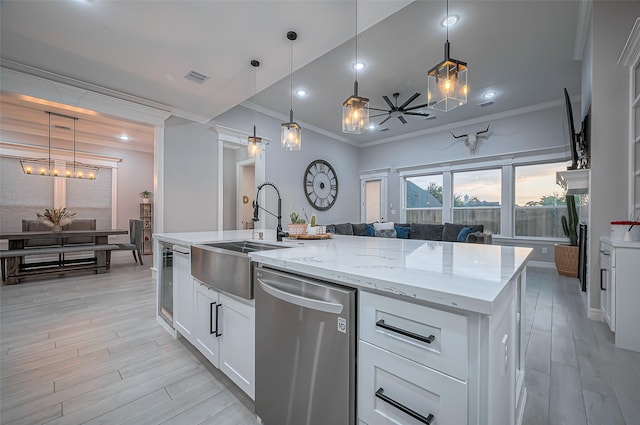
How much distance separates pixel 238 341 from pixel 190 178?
12.4 feet

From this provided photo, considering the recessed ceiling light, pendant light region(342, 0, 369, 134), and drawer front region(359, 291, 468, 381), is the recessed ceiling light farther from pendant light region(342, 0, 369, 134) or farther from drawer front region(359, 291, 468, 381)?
drawer front region(359, 291, 468, 381)

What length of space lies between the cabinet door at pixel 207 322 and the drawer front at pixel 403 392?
3.45 feet

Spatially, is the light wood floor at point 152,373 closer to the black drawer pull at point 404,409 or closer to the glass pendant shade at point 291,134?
the black drawer pull at point 404,409

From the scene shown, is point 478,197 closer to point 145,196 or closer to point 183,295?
point 183,295

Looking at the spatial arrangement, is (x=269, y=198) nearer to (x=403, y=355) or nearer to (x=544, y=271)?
(x=403, y=355)

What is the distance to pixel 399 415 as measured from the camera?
79 cm

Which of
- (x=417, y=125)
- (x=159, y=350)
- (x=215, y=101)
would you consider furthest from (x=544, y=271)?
(x=215, y=101)

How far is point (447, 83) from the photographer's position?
5.59ft

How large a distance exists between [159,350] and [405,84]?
4562 millimetres

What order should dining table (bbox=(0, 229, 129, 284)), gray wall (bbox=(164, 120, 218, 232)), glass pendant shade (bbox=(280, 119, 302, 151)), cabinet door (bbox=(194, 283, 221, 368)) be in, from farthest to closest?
gray wall (bbox=(164, 120, 218, 232)) → dining table (bbox=(0, 229, 129, 284)) → glass pendant shade (bbox=(280, 119, 302, 151)) → cabinet door (bbox=(194, 283, 221, 368))

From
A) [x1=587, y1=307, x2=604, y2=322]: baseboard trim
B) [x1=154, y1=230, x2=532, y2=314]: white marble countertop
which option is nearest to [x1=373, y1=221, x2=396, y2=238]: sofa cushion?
[x1=587, y1=307, x2=604, y2=322]: baseboard trim

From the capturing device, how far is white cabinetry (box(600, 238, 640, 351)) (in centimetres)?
202

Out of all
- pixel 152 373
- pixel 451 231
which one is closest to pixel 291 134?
pixel 152 373

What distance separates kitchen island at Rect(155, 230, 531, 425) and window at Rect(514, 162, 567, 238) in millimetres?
5428
